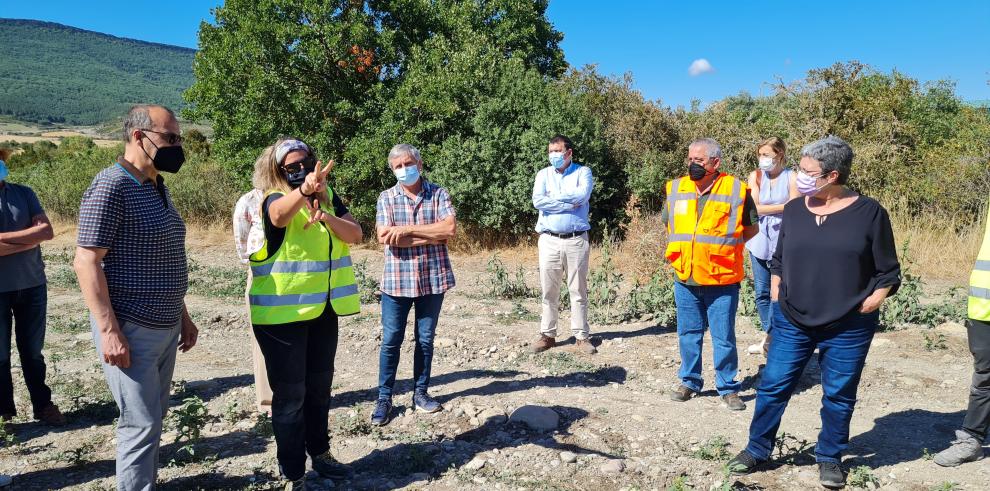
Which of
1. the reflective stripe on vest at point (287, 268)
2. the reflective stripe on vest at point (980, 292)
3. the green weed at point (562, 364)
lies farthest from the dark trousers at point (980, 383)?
the reflective stripe on vest at point (287, 268)

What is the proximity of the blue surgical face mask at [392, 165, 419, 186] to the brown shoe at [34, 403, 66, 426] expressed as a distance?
2954 millimetres

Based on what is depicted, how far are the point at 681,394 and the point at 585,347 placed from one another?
135cm

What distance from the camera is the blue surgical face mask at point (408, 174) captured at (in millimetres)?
4438

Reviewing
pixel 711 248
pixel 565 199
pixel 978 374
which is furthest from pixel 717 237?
pixel 978 374

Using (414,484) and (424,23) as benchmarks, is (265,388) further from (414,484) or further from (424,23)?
(424,23)

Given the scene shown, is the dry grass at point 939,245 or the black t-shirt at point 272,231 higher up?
the black t-shirt at point 272,231

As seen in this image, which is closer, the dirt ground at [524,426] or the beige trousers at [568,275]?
the dirt ground at [524,426]

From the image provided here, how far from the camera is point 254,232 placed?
3725 mm

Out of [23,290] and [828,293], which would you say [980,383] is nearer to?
[828,293]

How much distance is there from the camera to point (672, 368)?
5777 mm

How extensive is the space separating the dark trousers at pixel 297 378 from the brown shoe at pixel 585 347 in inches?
122

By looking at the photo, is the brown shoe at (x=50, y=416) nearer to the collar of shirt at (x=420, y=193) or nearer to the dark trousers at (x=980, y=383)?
the collar of shirt at (x=420, y=193)

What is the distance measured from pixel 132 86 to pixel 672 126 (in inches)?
6883

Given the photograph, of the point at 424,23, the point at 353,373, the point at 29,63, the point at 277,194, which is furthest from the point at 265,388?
the point at 29,63
